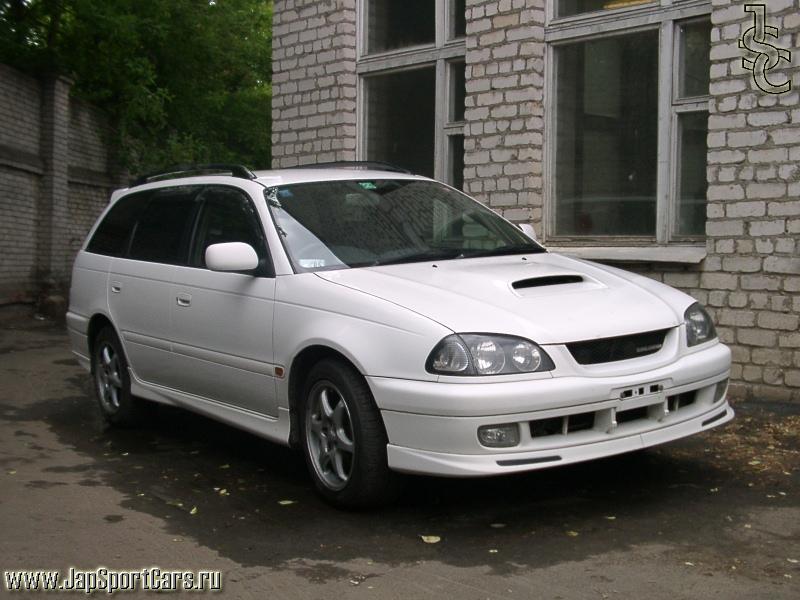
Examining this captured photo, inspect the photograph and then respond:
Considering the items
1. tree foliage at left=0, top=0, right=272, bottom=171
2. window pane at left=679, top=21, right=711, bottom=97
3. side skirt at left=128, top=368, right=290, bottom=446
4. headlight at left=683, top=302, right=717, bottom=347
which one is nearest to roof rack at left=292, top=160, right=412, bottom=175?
side skirt at left=128, top=368, right=290, bottom=446

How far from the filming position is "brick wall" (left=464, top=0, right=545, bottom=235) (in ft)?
32.0

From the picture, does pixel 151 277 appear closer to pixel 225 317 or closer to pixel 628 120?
pixel 225 317

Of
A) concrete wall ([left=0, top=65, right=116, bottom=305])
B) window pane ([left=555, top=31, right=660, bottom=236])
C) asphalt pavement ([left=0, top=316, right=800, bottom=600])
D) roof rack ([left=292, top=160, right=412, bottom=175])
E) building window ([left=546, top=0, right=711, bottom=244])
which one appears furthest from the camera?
concrete wall ([left=0, top=65, right=116, bottom=305])

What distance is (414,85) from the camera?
11.4 m

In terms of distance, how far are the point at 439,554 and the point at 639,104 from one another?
5747 millimetres

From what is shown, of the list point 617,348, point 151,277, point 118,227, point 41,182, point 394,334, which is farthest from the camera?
point 41,182

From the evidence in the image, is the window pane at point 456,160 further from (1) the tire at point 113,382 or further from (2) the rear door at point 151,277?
(1) the tire at point 113,382

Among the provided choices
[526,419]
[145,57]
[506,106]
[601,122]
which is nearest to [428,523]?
[526,419]

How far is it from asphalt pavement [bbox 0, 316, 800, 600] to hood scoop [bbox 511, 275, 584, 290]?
1.05 metres

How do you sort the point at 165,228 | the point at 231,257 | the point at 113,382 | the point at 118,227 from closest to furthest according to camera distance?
the point at 231,257 < the point at 165,228 < the point at 113,382 < the point at 118,227

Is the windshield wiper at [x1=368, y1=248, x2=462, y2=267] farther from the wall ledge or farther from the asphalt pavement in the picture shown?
the wall ledge

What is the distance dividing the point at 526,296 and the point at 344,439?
1.09 m

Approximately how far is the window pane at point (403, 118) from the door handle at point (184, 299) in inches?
208

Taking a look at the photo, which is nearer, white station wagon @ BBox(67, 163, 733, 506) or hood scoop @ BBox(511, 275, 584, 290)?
white station wagon @ BBox(67, 163, 733, 506)
